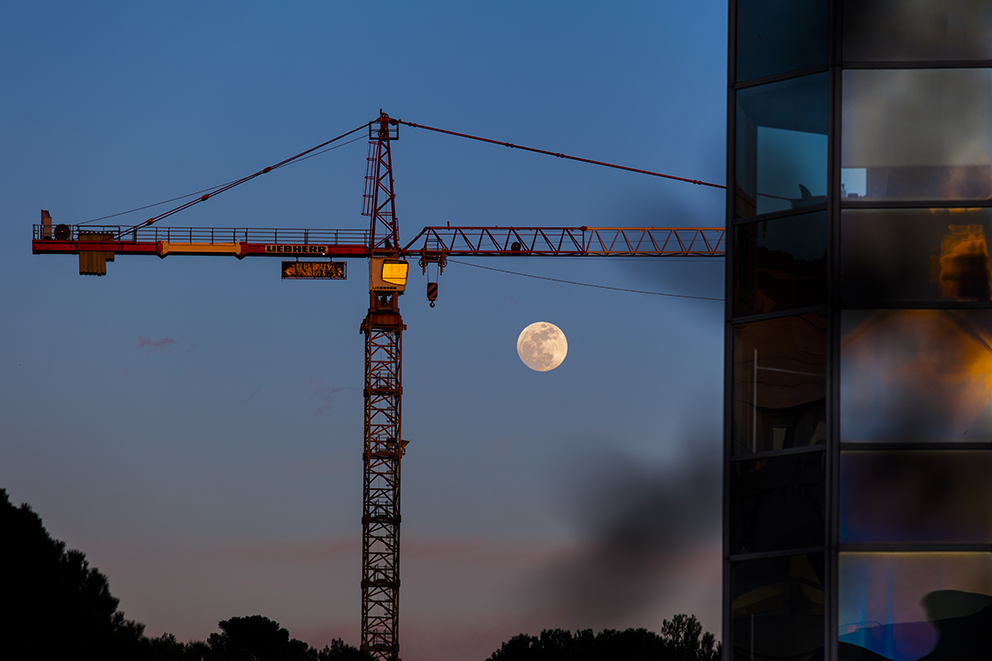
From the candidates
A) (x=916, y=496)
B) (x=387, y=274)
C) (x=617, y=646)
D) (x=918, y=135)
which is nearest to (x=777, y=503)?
(x=916, y=496)

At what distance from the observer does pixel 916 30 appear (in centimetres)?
2584

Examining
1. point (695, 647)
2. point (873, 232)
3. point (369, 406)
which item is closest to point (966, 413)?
point (873, 232)

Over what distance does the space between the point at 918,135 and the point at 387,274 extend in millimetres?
101660

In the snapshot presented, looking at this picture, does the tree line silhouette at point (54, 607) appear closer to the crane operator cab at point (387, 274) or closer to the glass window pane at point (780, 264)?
the glass window pane at point (780, 264)

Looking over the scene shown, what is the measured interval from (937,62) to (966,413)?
6.62 metres

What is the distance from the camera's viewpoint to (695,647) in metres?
186

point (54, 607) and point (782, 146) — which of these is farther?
point (54, 607)

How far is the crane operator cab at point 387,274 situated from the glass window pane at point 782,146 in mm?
98758

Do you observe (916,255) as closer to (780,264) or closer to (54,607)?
(780,264)

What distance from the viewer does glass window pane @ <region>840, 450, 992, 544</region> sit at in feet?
80.0

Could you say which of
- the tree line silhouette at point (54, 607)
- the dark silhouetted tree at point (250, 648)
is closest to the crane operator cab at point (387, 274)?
the tree line silhouette at point (54, 607)

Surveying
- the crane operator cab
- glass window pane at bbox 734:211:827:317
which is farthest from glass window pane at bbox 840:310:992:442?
the crane operator cab

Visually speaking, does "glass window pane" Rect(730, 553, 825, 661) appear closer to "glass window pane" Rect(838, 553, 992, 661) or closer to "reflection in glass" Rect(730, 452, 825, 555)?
"reflection in glass" Rect(730, 452, 825, 555)

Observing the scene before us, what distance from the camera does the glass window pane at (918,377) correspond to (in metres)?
24.7
